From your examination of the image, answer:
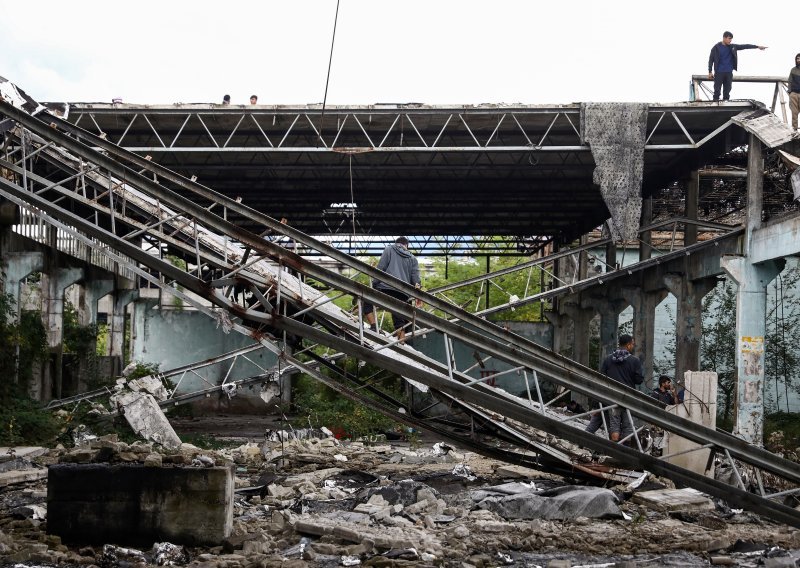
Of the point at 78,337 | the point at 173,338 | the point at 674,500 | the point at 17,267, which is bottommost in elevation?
the point at 674,500

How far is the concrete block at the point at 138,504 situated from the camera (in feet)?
29.5

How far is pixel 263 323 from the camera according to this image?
36.3ft

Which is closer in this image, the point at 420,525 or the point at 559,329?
the point at 420,525

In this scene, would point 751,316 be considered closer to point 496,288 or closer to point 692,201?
point 692,201

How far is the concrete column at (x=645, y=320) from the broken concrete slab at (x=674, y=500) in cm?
1431

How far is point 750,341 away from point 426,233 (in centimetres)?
1578

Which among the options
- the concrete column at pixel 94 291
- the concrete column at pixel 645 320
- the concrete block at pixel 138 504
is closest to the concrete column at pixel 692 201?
the concrete column at pixel 645 320

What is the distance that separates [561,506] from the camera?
11133 millimetres

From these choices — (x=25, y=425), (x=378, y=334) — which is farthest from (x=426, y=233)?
(x=378, y=334)

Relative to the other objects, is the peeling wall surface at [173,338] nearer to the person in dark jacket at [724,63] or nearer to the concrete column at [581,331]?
the concrete column at [581,331]

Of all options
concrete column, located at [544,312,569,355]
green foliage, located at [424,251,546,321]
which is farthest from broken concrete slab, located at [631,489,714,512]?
green foliage, located at [424,251,546,321]

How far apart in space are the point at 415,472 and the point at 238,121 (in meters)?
10.7

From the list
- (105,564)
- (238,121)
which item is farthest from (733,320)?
(105,564)

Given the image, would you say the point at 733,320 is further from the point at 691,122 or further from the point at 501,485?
the point at 501,485
